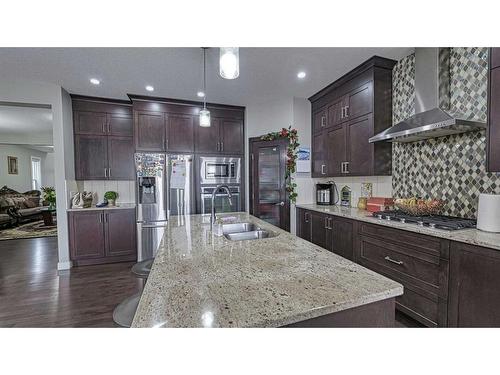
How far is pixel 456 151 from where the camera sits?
6.91 feet

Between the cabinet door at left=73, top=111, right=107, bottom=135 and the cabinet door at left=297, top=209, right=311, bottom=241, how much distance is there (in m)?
3.46

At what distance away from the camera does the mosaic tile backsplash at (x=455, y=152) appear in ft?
6.30

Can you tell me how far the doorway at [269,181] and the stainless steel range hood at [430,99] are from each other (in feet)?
5.81

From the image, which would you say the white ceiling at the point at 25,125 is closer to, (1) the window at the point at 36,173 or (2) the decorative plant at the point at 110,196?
(2) the decorative plant at the point at 110,196

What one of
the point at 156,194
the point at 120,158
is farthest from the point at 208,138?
the point at 120,158

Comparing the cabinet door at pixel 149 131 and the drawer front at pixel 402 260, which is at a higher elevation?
the cabinet door at pixel 149 131

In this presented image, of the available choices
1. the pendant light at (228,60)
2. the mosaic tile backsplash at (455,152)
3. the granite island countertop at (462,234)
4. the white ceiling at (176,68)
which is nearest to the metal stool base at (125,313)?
the pendant light at (228,60)

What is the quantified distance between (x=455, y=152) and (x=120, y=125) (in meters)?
4.49

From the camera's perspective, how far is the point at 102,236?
3.58 metres

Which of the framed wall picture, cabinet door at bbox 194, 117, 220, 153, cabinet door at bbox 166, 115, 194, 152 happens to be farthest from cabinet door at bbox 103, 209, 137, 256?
the framed wall picture

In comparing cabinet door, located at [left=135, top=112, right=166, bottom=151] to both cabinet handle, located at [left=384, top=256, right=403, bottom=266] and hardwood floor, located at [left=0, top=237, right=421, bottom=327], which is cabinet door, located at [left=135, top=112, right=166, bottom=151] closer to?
hardwood floor, located at [left=0, top=237, right=421, bottom=327]

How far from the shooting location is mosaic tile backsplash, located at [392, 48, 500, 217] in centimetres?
192

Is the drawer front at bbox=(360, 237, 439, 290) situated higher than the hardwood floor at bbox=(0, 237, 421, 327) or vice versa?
the drawer front at bbox=(360, 237, 439, 290)

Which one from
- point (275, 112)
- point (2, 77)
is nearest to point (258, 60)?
point (275, 112)
